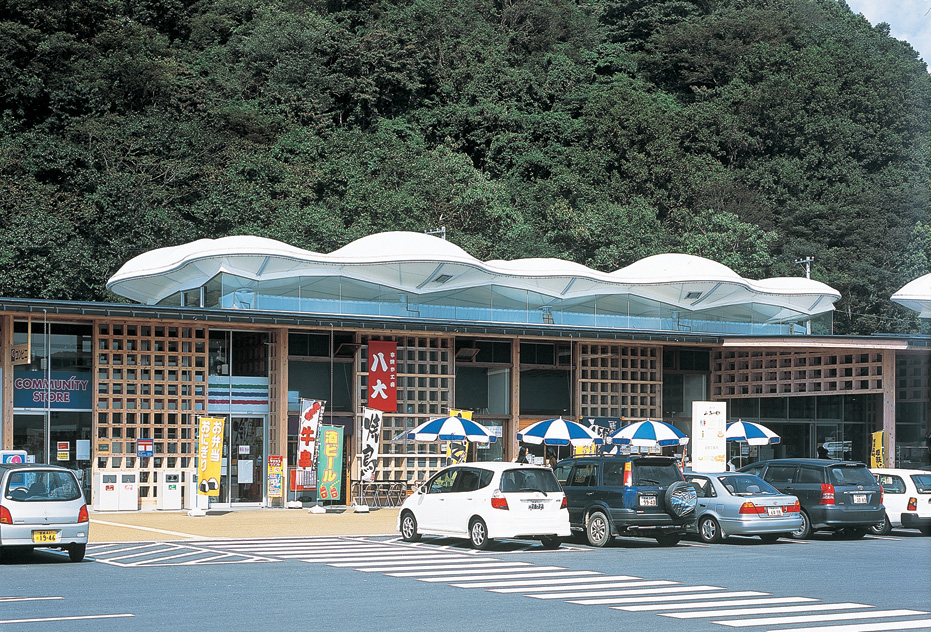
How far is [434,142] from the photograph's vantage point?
60438 mm

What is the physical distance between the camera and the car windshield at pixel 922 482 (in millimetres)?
21984

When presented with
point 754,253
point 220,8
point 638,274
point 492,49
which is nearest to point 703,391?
point 638,274

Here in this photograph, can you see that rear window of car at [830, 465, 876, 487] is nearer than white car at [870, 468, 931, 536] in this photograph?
Yes

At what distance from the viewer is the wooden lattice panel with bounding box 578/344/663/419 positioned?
105 ft

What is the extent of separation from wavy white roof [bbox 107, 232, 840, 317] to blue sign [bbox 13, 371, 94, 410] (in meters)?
4.08

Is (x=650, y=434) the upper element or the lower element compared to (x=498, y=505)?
upper

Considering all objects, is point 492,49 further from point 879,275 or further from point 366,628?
point 366,628

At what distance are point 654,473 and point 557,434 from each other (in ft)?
22.3

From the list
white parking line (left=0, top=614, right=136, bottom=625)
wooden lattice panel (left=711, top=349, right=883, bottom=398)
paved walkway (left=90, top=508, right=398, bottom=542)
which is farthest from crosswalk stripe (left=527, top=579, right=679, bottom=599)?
wooden lattice panel (left=711, top=349, right=883, bottom=398)

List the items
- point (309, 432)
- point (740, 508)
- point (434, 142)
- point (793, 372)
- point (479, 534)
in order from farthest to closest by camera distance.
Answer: point (434, 142) → point (793, 372) → point (309, 432) → point (740, 508) → point (479, 534)

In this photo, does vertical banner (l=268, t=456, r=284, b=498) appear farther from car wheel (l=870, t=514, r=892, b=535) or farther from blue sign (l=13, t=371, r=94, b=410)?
car wheel (l=870, t=514, r=892, b=535)

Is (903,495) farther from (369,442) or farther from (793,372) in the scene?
(369,442)

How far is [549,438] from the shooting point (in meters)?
26.0

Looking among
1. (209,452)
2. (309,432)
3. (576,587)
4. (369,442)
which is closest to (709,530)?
(576,587)
